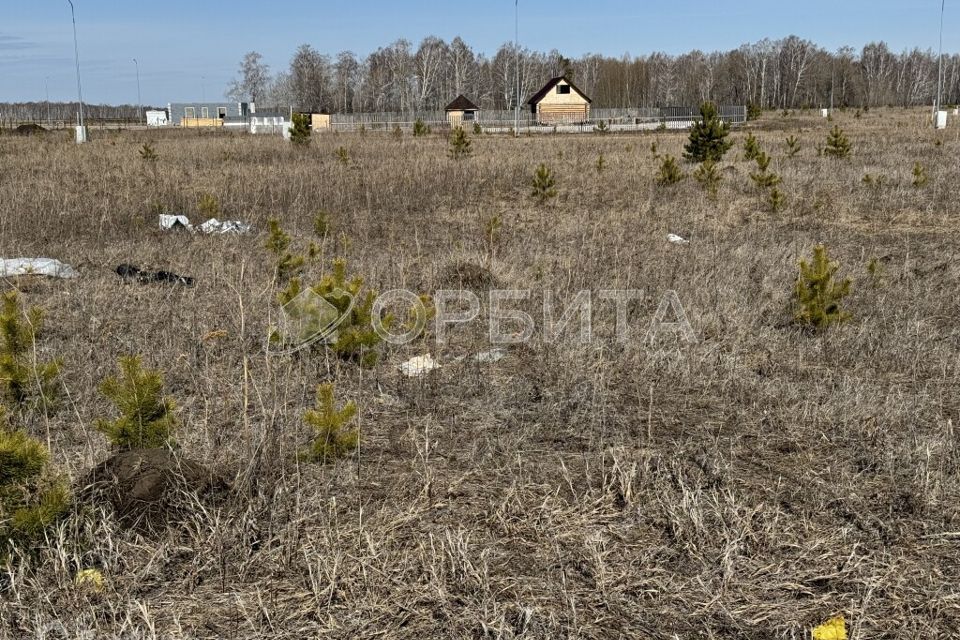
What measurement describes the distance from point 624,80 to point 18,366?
84.6m

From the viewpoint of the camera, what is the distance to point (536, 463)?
138 inches

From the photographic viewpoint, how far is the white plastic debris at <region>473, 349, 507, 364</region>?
4.99 metres

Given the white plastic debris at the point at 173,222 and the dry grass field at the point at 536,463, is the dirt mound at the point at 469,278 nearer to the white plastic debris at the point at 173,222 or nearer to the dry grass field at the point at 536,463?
the dry grass field at the point at 536,463

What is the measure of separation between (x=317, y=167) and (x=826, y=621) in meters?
14.0

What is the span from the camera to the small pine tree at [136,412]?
299 cm

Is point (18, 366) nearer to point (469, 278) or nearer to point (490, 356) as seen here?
point (490, 356)

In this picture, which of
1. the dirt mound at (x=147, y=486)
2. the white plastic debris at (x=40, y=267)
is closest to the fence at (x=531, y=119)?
the white plastic debris at (x=40, y=267)

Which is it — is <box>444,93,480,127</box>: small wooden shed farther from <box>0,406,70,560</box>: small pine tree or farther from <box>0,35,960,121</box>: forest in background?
<box>0,406,70,560</box>: small pine tree

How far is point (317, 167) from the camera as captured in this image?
15.1 meters

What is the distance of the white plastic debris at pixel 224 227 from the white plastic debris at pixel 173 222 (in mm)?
208

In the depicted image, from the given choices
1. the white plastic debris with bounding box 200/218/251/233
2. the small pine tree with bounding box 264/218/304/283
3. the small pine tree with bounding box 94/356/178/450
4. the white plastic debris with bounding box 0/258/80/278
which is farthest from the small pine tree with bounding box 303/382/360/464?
the white plastic debris with bounding box 200/218/251/233

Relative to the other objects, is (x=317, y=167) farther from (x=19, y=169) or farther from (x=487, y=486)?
(x=487, y=486)

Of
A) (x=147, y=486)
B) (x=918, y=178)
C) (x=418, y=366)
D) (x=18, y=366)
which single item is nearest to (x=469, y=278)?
(x=418, y=366)

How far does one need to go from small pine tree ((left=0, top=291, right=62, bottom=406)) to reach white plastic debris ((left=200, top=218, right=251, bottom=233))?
5.43 metres
